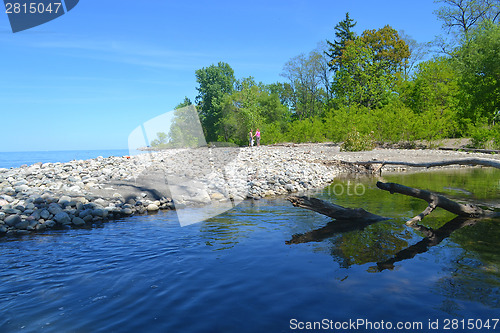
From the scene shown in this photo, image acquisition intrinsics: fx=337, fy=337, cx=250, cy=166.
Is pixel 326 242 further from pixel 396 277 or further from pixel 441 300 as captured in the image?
pixel 441 300

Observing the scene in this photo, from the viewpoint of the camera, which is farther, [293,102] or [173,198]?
[293,102]

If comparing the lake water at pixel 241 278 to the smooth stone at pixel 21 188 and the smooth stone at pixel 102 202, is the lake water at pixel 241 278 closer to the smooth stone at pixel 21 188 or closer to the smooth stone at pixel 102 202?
the smooth stone at pixel 102 202

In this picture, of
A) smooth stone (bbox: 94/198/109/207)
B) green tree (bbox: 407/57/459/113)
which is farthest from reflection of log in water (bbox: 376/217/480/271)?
green tree (bbox: 407/57/459/113)

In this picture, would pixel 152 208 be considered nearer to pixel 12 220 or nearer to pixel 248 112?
pixel 12 220

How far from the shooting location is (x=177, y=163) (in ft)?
61.1

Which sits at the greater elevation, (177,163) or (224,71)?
(224,71)

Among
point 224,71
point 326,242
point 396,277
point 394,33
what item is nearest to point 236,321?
point 396,277

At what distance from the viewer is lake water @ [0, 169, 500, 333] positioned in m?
4.01

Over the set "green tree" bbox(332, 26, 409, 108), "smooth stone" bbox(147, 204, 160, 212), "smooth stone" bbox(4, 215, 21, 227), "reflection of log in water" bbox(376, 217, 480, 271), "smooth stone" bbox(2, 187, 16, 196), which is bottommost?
"reflection of log in water" bbox(376, 217, 480, 271)

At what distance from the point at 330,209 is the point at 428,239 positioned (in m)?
2.11

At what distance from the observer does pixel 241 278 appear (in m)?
5.20

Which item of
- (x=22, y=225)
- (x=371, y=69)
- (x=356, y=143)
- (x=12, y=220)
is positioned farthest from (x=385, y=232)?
(x=371, y=69)

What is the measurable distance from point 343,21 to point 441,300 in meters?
55.8

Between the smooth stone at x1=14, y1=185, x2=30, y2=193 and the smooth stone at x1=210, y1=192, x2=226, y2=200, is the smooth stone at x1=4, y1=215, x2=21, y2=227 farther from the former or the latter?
the smooth stone at x1=210, y1=192, x2=226, y2=200
